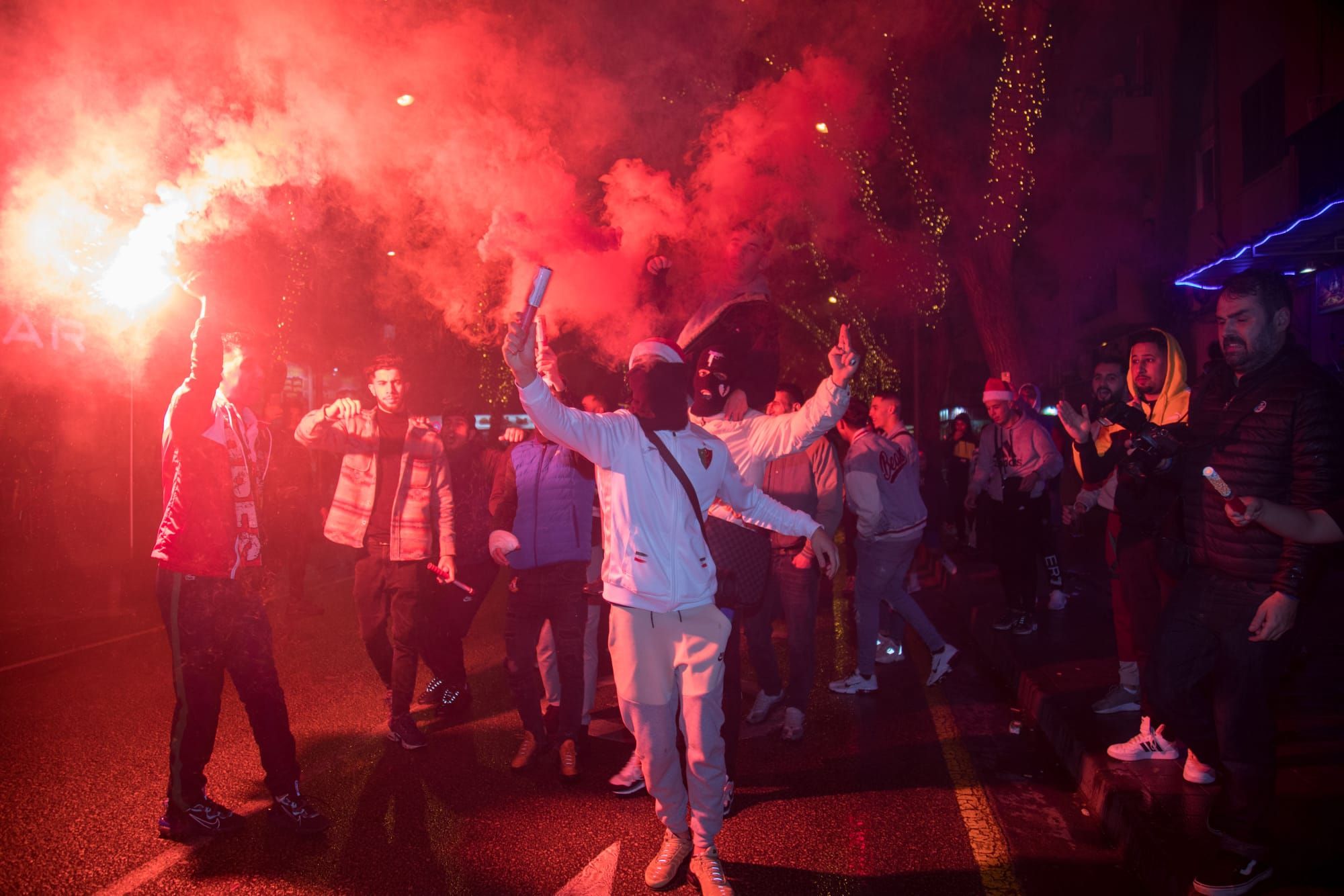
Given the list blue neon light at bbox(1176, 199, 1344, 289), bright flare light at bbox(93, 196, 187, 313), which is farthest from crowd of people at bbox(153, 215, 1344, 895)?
blue neon light at bbox(1176, 199, 1344, 289)

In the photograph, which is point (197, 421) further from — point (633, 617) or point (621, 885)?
point (621, 885)

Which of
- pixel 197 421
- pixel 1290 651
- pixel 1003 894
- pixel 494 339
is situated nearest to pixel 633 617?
pixel 1003 894

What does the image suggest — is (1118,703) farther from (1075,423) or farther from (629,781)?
(629,781)

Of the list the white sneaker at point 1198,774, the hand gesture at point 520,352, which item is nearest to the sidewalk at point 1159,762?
A: the white sneaker at point 1198,774

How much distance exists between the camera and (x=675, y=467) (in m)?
3.61

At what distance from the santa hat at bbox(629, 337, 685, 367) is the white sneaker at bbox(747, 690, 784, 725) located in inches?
107

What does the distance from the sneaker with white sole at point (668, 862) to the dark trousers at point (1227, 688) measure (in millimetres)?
1989

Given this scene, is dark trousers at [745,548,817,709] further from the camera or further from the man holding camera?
the camera

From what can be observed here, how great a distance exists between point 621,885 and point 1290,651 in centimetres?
271

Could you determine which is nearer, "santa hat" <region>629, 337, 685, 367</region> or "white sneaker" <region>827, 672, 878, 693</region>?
"santa hat" <region>629, 337, 685, 367</region>

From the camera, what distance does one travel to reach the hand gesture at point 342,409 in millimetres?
5031

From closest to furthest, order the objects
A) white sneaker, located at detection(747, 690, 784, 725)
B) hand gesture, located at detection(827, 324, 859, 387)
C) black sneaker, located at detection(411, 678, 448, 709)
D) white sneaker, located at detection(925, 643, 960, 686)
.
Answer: hand gesture, located at detection(827, 324, 859, 387), white sneaker, located at detection(747, 690, 784, 725), black sneaker, located at detection(411, 678, 448, 709), white sneaker, located at detection(925, 643, 960, 686)

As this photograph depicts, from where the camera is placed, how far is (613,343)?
7.56m

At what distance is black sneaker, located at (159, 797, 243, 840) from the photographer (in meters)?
3.91
